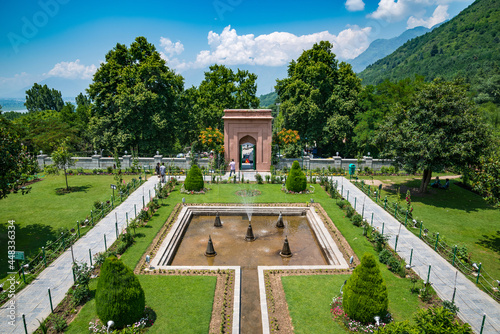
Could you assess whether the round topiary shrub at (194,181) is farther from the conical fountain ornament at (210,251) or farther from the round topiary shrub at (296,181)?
the conical fountain ornament at (210,251)

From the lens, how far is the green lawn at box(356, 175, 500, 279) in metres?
15.0

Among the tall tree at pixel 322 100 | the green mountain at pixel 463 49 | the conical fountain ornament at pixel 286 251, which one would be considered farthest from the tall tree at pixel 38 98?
the green mountain at pixel 463 49

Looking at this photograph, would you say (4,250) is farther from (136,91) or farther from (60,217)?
(136,91)

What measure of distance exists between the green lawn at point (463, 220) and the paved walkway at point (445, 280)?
3.75ft

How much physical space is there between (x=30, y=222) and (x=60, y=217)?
4.97ft

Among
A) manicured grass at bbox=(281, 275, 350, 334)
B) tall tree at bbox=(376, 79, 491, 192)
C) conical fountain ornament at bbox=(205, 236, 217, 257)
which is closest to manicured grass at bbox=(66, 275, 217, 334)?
conical fountain ornament at bbox=(205, 236, 217, 257)

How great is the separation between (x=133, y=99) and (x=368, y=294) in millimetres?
31632

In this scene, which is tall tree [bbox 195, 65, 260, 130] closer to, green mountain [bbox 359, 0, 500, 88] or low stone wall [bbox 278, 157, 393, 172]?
low stone wall [bbox 278, 157, 393, 172]

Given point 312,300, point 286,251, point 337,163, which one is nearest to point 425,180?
point 337,163

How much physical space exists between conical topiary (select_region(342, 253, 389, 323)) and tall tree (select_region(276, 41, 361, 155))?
2688 centimetres

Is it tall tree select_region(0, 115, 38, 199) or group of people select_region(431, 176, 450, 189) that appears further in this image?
group of people select_region(431, 176, 450, 189)

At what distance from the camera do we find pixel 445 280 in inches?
498

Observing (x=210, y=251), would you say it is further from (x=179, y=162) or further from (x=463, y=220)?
(x=179, y=162)

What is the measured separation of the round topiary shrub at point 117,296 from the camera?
9.09 m
